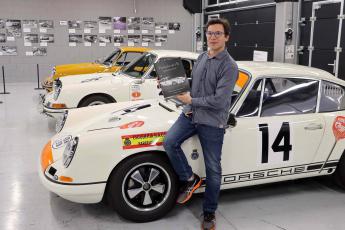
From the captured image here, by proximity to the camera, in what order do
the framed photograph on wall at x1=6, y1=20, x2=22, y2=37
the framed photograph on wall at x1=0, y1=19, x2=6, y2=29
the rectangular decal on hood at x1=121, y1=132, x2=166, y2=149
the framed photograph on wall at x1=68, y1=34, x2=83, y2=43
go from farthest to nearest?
1. the framed photograph on wall at x1=68, y1=34, x2=83, y2=43
2. the framed photograph on wall at x1=6, y1=20, x2=22, y2=37
3. the framed photograph on wall at x1=0, y1=19, x2=6, y2=29
4. the rectangular decal on hood at x1=121, y1=132, x2=166, y2=149

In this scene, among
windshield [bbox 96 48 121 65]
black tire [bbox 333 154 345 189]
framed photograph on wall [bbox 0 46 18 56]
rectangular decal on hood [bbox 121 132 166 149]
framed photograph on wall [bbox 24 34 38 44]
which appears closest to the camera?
rectangular decal on hood [bbox 121 132 166 149]

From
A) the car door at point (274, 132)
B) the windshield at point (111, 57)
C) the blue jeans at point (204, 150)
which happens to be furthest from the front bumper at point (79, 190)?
the windshield at point (111, 57)

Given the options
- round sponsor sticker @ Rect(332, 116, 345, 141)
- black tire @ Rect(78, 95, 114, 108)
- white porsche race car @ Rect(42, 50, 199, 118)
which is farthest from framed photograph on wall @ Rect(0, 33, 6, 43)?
round sponsor sticker @ Rect(332, 116, 345, 141)

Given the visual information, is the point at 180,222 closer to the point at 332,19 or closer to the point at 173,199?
the point at 173,199

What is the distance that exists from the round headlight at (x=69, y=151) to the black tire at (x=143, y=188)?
0.38 m

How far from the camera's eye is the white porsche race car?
644 cm

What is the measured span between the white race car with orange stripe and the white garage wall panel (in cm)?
1095

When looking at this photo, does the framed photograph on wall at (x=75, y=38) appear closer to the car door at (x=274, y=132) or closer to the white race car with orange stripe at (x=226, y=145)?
the white race car with orange stripe at (x=226, y=145)

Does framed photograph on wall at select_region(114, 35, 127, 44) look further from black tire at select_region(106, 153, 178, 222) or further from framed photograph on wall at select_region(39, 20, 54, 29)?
black tire at select_region(106, 153, 178, 222)

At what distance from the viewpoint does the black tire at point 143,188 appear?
3.25 meters

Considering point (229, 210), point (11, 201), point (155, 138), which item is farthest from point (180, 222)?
point (11, 201)

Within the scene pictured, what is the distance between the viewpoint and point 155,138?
10.9 ft

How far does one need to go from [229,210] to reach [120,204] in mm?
1112

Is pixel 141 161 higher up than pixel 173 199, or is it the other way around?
pixel 141 161
